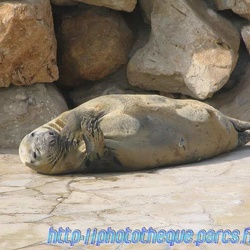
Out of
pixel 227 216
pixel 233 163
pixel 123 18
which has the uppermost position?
pixel 123 18

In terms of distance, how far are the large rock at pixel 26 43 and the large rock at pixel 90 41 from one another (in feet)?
1.88

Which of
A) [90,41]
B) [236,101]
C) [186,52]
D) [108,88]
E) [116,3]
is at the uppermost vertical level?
[116,3]

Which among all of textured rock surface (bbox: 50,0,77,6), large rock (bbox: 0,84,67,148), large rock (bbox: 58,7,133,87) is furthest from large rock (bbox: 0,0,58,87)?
large rock (bbox: 58,7,133,87)

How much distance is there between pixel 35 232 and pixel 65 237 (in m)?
0.23

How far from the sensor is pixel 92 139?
5180 mm

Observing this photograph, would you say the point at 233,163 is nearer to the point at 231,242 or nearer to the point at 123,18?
the point at 231,242

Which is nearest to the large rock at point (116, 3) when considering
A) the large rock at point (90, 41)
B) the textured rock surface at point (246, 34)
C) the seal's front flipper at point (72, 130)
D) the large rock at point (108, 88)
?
the large rock at point (90, 41)

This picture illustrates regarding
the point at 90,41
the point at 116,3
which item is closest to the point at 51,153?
the point at 116,3

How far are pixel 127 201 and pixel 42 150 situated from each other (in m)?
Result: 1.28

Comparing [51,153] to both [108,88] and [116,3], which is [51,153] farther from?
[108,88]

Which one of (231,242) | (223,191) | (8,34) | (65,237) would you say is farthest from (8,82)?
(231,242)

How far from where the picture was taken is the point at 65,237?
330 cm

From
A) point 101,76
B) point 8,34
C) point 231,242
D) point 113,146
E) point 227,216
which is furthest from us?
point 101,76

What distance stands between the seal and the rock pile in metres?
1.71
